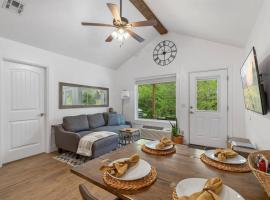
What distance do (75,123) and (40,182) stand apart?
1.50m

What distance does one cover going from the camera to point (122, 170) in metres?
0.92

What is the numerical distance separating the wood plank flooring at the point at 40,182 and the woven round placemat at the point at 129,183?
1337mm

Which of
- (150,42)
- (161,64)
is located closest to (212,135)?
(161,64)

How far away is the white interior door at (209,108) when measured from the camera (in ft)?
12.2

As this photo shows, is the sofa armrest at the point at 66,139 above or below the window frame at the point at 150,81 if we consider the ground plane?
below

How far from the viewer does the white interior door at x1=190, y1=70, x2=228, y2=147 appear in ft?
12.2

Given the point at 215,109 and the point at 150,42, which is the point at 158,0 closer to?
the point at 150,42

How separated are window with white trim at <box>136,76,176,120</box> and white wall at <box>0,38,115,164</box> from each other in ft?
4.33

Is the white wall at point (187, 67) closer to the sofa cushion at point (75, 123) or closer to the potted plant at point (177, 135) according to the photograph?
the potted plant at point (177, 135)

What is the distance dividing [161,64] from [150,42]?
0.85 metres

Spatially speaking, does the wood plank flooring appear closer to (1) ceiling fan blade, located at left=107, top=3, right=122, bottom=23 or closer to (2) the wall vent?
(1) ceiling fan blade, located at left=107, top=3, right=122, bottom=23

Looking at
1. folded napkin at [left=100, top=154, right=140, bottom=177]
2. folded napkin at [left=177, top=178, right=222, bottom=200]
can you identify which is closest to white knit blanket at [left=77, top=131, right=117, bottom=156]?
folded napkin at [left=100, top=154, right=140, bottom=177]

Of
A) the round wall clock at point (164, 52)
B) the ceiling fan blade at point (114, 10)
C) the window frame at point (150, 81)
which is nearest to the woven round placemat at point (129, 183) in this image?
the ceiling fan blade at point (114, 10)

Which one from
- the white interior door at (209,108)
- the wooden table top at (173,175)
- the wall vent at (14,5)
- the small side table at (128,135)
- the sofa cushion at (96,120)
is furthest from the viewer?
the sofa cushion at (96,120)
